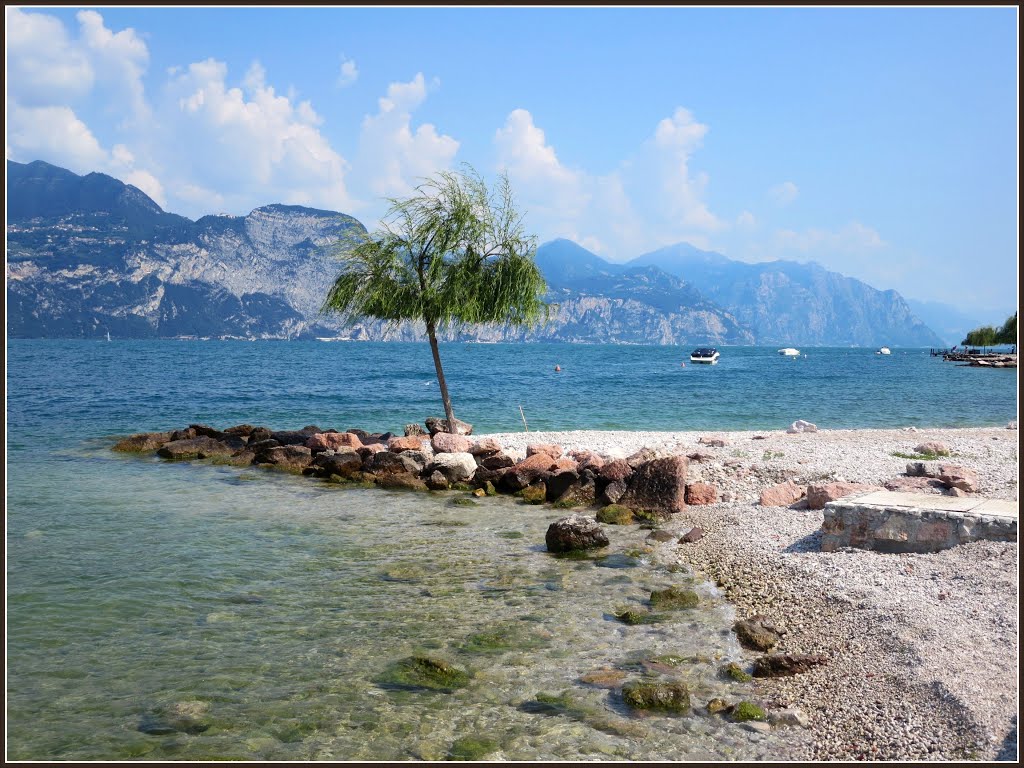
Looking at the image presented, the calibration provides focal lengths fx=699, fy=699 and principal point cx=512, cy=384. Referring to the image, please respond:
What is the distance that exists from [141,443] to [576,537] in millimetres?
21998

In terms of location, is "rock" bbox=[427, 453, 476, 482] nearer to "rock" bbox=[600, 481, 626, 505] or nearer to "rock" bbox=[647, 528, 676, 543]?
"rock" bbox=[600, 481, 626, 505]

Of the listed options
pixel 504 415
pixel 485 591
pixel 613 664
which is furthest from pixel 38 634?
pixel 504 415

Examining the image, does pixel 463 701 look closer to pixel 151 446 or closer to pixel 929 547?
pixel 929 547

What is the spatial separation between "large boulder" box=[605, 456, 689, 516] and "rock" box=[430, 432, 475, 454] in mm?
7991

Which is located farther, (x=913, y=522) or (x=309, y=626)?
(x=913, y=522)

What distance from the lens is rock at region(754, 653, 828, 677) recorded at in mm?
7977

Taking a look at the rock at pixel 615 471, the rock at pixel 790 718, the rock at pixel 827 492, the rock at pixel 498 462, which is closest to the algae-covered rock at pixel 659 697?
the rock at pixel 790 718

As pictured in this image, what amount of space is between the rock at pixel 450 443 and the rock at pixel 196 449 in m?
8.14

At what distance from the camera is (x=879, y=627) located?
340 inches

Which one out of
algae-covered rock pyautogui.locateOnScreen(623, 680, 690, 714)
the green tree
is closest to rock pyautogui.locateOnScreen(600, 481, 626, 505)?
algae-covered rock pyautogui.locateOnScreen(623, 680, 690, 714)

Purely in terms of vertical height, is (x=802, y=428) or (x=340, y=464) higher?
(x=802, y=428)

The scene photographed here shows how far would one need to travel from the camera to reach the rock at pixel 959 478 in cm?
1394

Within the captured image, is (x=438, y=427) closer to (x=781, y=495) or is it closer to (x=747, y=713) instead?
(x=781, y=495)

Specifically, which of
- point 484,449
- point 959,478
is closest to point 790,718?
point 959,478
